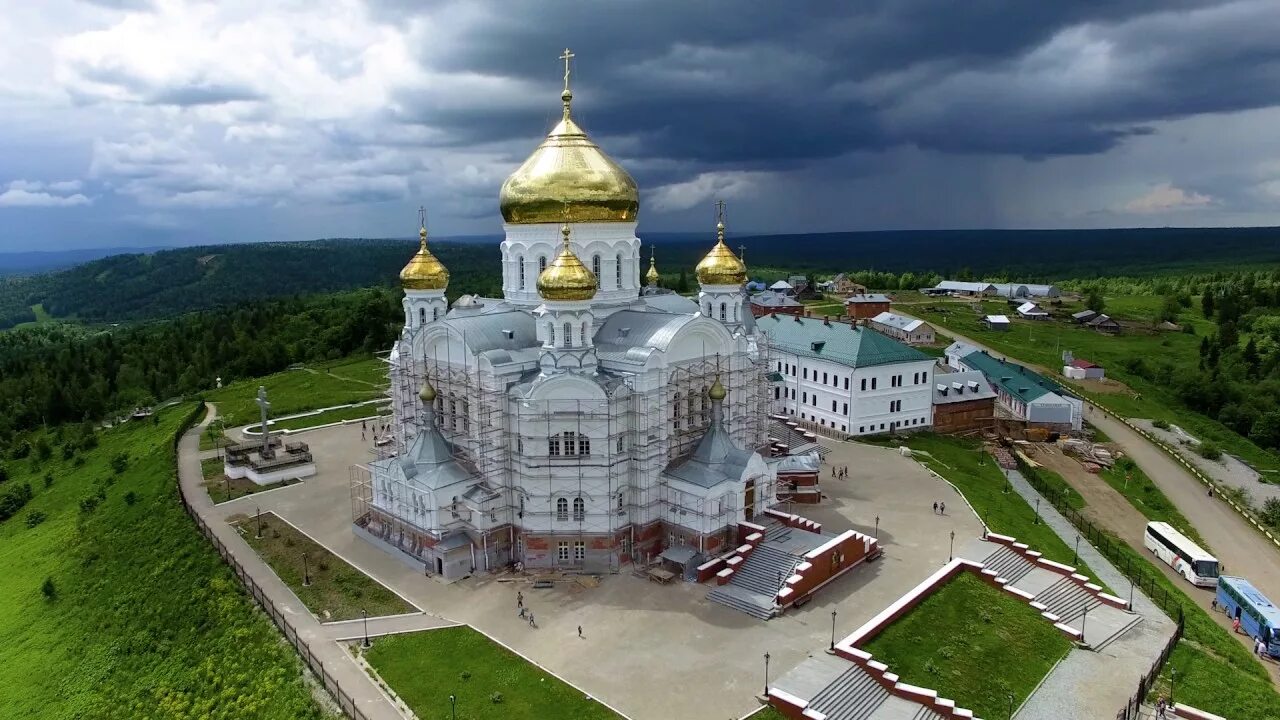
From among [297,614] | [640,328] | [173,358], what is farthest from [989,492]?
[173,358]

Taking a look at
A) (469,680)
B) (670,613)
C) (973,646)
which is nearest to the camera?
(469,680)

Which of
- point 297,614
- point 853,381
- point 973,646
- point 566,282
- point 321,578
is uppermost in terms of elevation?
point 566,282

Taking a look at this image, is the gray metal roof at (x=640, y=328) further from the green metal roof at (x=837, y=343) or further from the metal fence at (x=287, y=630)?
the metal fence at (x=287, y=630)

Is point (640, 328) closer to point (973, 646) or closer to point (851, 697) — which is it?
point (851, 697)

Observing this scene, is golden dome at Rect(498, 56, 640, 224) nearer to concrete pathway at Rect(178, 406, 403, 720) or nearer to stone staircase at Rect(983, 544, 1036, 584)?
concrete pathway at Rect(178, 406, 403, 720)

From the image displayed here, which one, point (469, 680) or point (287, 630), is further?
point (287, 630)

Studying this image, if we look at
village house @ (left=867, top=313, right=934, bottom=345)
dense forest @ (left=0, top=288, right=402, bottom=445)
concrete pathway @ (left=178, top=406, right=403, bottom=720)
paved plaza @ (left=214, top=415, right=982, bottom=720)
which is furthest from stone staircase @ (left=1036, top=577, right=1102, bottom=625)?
dense forest @ (left=0, top=288, right=402, bottom=445)
